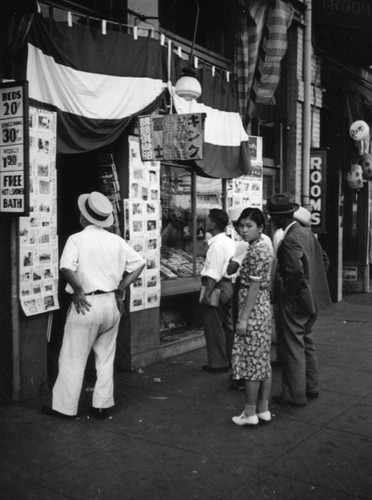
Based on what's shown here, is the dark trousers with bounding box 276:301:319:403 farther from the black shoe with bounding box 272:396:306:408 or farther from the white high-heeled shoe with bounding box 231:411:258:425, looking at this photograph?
the white high-heeled shoe with bounding box 231:411:258:425

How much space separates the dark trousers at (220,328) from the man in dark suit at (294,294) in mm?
1199

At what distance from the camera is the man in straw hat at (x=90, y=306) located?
5.18 meters

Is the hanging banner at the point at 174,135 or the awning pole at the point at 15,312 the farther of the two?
the hanging banner at the point at 174,135


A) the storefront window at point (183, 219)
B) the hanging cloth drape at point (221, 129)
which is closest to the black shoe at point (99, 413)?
the storefront window at point (183, 219)

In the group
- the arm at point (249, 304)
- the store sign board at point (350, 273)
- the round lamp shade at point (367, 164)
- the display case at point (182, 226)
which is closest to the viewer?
the arm at point (249, 304)

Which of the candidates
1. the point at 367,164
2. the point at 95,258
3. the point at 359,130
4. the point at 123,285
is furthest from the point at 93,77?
the point at 367,164

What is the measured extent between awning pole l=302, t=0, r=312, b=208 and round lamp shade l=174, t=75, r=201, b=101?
4.69 meters

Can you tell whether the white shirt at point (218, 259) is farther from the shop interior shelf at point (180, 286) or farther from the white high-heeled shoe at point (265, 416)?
the white high-heeled shoe at point (265, 416)

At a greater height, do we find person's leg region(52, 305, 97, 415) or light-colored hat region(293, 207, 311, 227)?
light-colored hat region(293, 207, 311, 227)

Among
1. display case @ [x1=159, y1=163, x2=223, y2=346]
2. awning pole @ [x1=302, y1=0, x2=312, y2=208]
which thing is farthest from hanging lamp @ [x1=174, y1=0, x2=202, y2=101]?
awning pole @ [x1=302, y1=0, x2=312, y2=208]

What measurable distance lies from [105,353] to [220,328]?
195 centimetres

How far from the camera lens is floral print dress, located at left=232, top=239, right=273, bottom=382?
16.5ft

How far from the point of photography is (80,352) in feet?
17.2

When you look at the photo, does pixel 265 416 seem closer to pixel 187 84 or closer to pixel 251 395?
pixel 251 395
